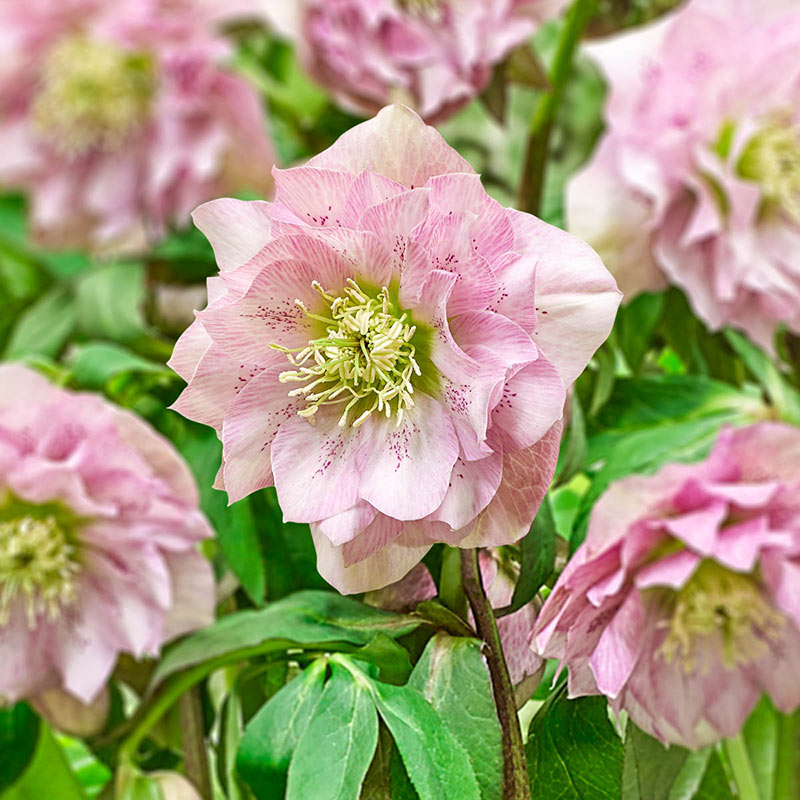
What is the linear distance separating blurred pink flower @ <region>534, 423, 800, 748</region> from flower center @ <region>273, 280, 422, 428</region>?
0.05 metres

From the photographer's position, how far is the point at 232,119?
44 centimetres

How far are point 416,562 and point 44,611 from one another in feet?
0.47

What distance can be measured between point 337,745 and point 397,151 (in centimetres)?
9

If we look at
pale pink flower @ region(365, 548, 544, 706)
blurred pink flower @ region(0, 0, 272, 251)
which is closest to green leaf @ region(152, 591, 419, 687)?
pale pink flower @ region(365, 548, 544, 706)

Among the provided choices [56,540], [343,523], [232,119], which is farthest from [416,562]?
[232,119]

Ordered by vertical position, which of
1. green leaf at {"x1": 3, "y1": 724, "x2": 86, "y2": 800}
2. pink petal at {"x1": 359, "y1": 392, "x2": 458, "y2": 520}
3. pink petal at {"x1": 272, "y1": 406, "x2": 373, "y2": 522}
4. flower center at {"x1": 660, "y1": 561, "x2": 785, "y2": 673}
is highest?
pink petal at {"x1": 359, "y1": 392, "x2": 458, "y2": 520}

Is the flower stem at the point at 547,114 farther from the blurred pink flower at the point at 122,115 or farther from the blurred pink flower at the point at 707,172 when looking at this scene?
the blurred pink flower at the point at 122,115

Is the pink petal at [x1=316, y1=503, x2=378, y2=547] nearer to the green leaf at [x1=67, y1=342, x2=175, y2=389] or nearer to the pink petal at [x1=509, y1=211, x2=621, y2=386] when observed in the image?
the pink petal at [x1=509, y1=211, x2=621, y2=386]

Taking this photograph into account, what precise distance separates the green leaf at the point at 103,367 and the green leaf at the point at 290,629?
7 centimetres

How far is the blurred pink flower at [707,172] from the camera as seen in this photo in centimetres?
28

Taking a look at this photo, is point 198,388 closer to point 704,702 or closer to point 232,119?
point 704,702

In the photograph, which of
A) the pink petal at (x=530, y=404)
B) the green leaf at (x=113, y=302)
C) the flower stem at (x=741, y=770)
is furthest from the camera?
the green leaf at (x=113, y=302)

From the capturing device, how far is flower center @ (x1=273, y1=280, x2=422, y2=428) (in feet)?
0.51

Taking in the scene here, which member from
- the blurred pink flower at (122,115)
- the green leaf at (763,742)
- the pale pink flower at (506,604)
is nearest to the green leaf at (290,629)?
the pale pink flower at (506,604)
